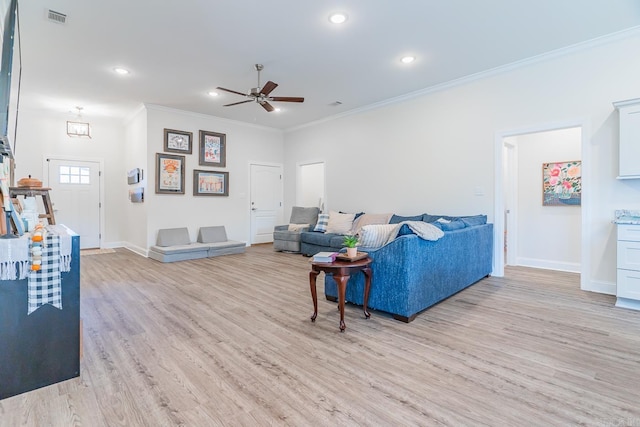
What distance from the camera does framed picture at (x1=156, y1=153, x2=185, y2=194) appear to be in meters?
6.21

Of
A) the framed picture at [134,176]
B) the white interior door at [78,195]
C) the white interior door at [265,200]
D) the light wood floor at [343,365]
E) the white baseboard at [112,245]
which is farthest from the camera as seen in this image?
the white interior door at [265,200]

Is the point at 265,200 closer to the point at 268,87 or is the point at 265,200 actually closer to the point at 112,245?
the point at 112,245

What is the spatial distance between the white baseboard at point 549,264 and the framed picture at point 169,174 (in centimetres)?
646

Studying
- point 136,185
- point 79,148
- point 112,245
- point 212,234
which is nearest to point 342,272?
point 212,234

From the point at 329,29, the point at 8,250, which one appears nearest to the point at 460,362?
the point at 8,250

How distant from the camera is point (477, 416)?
5.28 feet

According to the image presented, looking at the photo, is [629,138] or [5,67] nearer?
[5,67]

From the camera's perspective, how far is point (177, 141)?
6.45m

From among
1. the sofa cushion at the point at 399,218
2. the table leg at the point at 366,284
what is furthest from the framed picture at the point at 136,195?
the table leg at the point at 366,284

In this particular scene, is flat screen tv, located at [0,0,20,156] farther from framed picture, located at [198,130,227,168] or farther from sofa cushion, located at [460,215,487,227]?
framed picture, located at [198,130,227,168]

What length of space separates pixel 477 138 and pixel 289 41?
9.89 ft

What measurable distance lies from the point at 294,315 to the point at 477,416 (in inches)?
69.6

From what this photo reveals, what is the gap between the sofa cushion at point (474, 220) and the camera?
397 centimetres

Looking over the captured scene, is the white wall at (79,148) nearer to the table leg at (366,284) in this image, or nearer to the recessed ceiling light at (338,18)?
the recessed ceiling light at (338,18)
